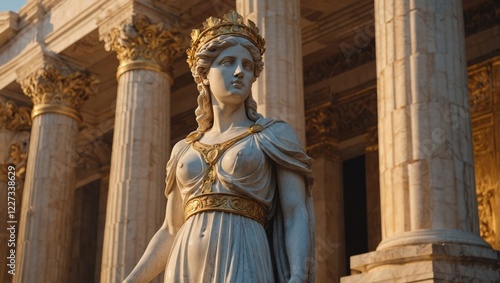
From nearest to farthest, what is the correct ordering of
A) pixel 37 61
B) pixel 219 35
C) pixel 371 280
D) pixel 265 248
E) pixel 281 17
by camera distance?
pixel 265 248
pixel 219 35
pixel 371 280
pixel 281 17
pixel 37 61

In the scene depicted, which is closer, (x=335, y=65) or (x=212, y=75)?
(x=212, y=75)

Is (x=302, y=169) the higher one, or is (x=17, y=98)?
(x=17, y=98)

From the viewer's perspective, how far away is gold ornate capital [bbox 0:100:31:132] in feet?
100

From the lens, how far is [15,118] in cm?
3081

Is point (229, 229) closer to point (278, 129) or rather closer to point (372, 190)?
point (278, 129)

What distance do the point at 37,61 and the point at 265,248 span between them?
75.0 ft

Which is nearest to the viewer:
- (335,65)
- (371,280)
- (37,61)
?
(371,280)

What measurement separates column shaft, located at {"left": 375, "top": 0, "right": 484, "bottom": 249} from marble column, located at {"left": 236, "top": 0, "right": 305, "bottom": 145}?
233 cm

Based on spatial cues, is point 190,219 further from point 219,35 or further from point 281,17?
point 281,17

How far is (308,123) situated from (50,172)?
8.36 metres

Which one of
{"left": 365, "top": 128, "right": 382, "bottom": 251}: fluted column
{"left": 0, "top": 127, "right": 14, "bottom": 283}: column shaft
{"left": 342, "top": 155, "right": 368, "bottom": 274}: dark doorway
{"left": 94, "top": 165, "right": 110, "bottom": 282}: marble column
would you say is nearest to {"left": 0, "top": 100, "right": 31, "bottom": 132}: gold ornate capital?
{"left": 0, "top": 127, "right": 14, "bottom": 283}: column shaft

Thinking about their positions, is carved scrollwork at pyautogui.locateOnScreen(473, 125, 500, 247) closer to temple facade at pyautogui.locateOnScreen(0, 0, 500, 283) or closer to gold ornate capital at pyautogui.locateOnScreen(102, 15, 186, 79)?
temple facade at pyautogui.locateOnScreen(0, 0, 500, 283)

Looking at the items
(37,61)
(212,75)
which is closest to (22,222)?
(37,61)

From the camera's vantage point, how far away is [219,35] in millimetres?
6273
